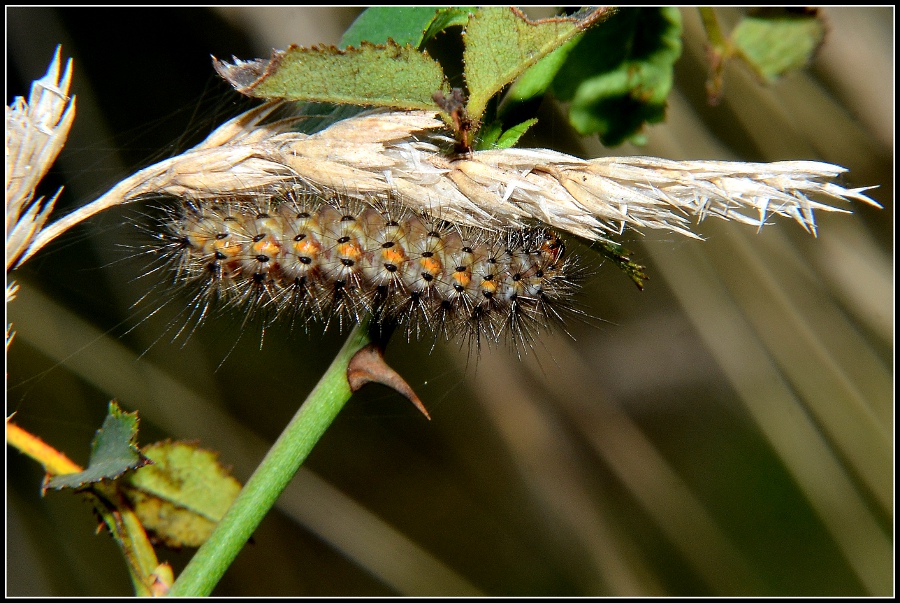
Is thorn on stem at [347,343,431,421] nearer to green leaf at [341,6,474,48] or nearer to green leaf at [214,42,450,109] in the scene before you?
green leaf at [214,42,450,109]

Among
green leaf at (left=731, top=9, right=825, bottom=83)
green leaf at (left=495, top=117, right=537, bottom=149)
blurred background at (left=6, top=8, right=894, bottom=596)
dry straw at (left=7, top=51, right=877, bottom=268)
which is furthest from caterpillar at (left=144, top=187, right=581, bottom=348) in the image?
blurred background at (left=6, top=8, right=894, bottom=596)

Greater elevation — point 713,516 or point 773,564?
point 713,516

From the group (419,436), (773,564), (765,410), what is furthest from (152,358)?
(773,564)

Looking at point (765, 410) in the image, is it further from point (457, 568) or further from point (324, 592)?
point (324, 592)

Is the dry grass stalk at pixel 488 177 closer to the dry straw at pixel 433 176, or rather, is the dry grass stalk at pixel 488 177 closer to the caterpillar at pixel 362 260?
the dry straw at pixel 433 176

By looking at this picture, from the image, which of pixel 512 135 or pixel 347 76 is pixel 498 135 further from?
pixel 347 76

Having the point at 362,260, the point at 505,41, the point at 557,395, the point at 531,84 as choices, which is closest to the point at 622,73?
the point at 531,84
